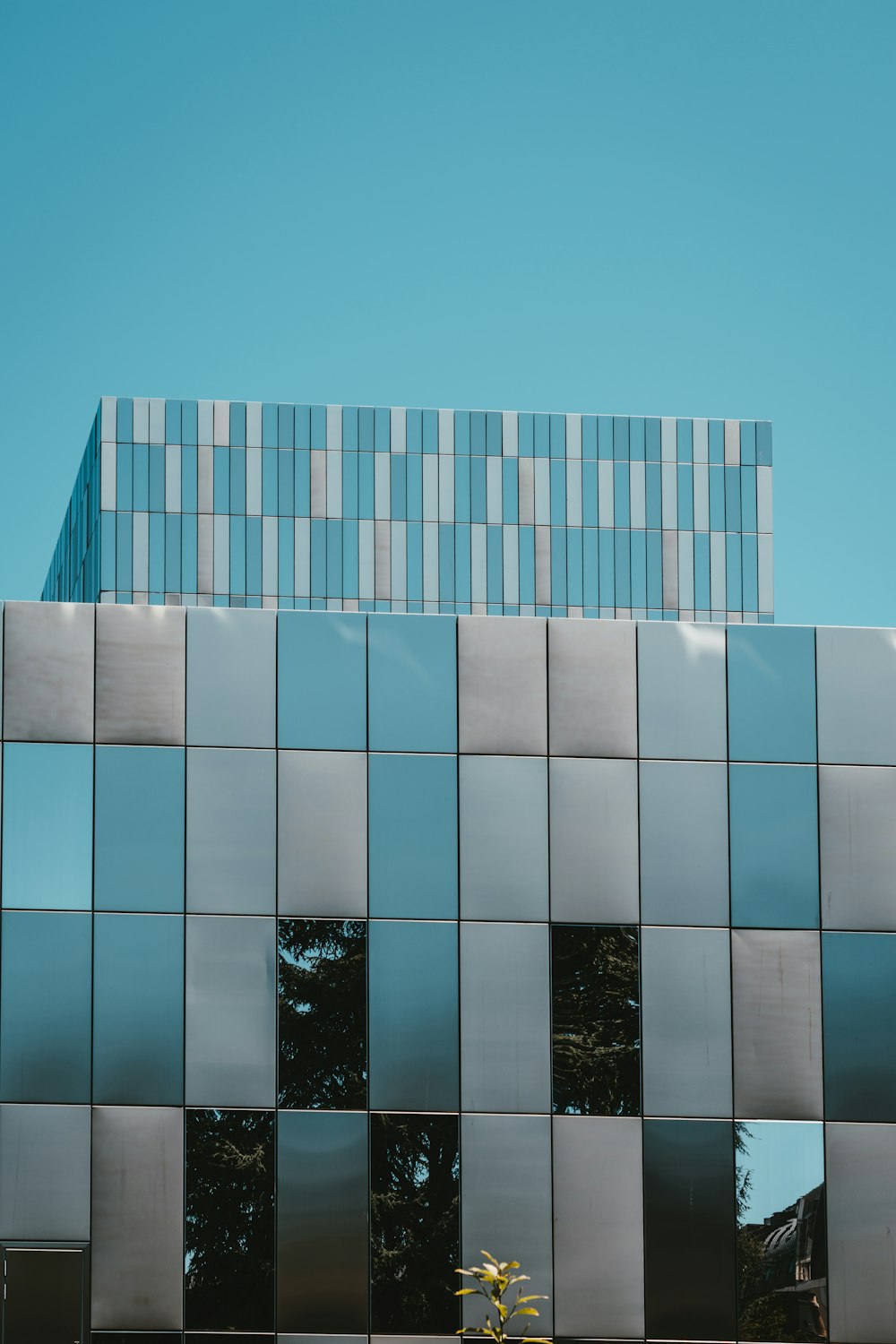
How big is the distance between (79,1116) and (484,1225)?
17.0 ft

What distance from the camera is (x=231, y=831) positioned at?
18.0 m

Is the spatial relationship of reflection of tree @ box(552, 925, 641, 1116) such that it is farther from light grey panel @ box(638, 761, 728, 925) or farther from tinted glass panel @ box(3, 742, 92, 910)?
tinted glass panel @ box(3, 742, 92, 910)

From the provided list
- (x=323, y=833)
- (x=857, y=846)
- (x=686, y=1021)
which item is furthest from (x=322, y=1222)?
(x=857, y=846)

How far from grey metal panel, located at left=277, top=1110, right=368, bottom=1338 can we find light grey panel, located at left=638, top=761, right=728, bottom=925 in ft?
15.7

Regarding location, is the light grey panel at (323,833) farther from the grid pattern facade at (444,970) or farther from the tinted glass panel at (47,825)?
the tinted glass panel at (47,825)

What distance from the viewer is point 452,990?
1788 cm

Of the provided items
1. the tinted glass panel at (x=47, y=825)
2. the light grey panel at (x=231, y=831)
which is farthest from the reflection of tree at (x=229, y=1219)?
the tinted glass panel at (x=47, y=825)

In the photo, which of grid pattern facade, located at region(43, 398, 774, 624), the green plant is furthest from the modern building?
grid pattern facade, located at region(43, 398, 774, 624)

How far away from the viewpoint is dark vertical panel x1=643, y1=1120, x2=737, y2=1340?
1756 centimetres

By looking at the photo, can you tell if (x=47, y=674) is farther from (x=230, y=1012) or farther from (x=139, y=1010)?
(x=230, y=1012)

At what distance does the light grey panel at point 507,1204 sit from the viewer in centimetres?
1747

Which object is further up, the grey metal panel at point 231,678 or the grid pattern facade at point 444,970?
the grey metal panel at point 231,678

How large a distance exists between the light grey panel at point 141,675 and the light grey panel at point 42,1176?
4.78 metres

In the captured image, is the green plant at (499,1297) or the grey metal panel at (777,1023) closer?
the green plant at (499,1297)
